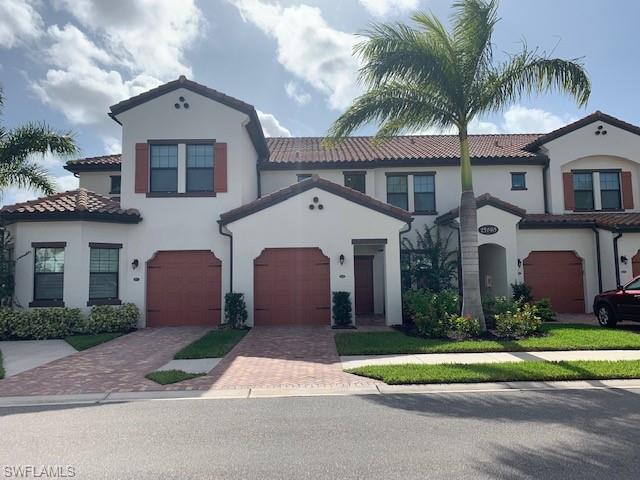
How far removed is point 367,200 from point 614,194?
40.9 ft

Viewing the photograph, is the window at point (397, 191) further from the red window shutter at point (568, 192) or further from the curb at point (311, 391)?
the curb at point (311, 391)

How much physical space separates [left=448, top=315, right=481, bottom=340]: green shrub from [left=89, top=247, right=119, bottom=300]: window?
A: 36.7 ft

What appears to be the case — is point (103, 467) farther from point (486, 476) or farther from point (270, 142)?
point (270, 142)

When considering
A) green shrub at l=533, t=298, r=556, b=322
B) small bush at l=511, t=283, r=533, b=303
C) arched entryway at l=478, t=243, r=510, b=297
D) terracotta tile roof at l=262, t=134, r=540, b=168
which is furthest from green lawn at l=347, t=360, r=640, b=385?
terracotta tile roof at l=262, t=134, r=540, b=168

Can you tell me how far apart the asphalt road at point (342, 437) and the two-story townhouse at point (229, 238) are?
750 cm

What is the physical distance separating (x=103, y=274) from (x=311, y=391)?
396 inches

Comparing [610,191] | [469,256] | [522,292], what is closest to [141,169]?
[469,256]

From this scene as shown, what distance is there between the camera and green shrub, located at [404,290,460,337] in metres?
11.1

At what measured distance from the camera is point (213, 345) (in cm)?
1039

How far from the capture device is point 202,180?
14500 millimetres

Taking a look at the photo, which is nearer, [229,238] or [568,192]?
[229,238]

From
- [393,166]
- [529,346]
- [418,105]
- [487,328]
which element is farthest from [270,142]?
[529,346]

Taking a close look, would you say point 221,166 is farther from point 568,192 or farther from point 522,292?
point 568,192

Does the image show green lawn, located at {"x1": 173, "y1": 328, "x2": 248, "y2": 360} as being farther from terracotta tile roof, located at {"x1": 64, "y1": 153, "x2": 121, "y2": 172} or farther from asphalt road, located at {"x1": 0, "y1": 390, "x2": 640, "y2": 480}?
terracotta tile roof, located at {"x1": 64, "y1": 153, "x2": 121, "y2": 172}
